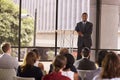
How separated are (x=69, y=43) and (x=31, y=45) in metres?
1.64

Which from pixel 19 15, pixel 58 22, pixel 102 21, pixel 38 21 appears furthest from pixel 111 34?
pixel 19 15

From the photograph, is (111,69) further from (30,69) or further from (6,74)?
(6,74)

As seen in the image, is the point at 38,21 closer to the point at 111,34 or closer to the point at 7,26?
the point at 7,26

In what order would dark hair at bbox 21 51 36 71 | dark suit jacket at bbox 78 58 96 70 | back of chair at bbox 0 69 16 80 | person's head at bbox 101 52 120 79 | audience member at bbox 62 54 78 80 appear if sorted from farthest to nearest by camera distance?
dark suit jacket at bbox 78 58 96 70
back of chair at bbox 0 69 16 80
dark hair at bbox 21 51 36 71
audience member at bbox 62 54 78 80
person's head at bbox 101 52 120 79

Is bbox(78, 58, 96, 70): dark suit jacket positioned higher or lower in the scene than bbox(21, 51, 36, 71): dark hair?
lower

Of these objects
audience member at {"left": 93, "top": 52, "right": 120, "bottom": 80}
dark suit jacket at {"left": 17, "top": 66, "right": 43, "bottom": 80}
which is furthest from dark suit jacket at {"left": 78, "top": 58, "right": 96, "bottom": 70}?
audience member at {"left": 93, "top": 52, "right": 120, "bottom": 80}

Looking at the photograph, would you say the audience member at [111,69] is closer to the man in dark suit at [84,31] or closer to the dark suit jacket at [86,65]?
the dark suit jacket at [86,65]

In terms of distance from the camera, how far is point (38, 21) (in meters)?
10.5

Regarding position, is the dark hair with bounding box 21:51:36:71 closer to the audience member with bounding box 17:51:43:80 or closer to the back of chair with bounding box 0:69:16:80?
the audience member with bounding box 17:51:43:80

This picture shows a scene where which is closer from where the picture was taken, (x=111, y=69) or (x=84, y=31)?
(x=111, y=69)

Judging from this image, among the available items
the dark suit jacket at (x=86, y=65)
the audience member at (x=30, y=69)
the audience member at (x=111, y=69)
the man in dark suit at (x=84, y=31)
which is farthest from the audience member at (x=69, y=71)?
the man in dark suit at (x=84, y=31)

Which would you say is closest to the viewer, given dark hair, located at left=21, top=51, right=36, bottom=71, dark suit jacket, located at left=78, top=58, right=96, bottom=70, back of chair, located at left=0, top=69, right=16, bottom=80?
dark hair, located at left=21, top=51, right=36, bottom=71

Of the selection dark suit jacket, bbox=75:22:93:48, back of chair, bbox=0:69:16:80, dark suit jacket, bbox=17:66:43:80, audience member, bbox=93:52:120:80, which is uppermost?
dark suit jacket, bbox=75:22:93:48

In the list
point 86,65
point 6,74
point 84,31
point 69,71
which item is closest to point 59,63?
point 69,71
